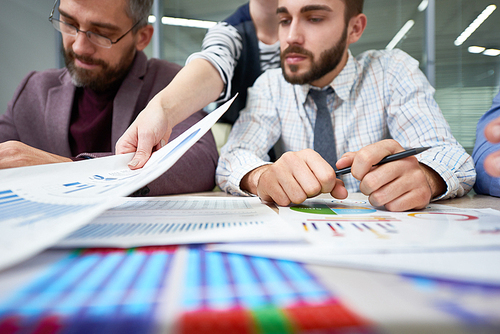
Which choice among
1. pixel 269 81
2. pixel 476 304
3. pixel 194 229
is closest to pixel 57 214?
pixel 194 229

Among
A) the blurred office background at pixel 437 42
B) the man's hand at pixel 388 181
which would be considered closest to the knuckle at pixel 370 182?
the man's hand at pixel 388 181

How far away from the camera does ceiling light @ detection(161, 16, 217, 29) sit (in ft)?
7.73

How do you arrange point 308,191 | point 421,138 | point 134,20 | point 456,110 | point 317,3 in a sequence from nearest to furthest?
1. point 308,191
2. point 421,138
3. point 317,3
4. point 134,20
5. point 456,110

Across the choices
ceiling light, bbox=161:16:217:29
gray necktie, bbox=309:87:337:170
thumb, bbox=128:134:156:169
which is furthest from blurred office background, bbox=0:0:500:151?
→ thumb, bbox=128:134:156:169

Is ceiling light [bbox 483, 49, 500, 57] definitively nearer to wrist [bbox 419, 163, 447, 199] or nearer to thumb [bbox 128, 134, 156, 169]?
wrist [bbox 419, 163, 447, 199]

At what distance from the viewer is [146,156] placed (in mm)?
425

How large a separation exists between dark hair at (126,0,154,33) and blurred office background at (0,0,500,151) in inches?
69.4

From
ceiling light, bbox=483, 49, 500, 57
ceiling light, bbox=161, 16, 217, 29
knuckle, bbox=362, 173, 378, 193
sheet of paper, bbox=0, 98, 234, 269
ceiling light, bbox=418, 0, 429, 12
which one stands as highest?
ceiling light, bbox=161, 16, 217, 29

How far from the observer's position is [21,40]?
2.04 metres

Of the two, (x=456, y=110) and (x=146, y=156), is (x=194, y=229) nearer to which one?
(x=146, y=156)

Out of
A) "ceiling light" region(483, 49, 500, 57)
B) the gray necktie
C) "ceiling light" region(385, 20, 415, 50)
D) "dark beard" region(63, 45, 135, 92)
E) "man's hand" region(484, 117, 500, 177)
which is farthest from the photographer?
"ceiling light" region(385, 20, 415, 50)

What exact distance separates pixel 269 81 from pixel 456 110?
1.87 m

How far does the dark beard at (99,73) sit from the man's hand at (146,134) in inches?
18.4

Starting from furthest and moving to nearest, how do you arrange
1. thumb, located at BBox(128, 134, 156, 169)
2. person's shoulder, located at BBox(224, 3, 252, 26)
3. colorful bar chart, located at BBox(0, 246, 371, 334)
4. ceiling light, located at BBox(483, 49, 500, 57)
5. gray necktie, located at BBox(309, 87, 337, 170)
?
ceiling light, located at BBox(483, 49, 500, 57) < person's shoulder, located at BBox(224, 3, 252, 26) < gray necktie, located at BBox(309, 87, 337, 170) < thumb, located at BBox(128, 134, 156, 169) < colorful bar chart, located at BBox(0, 246, 371, 334)
